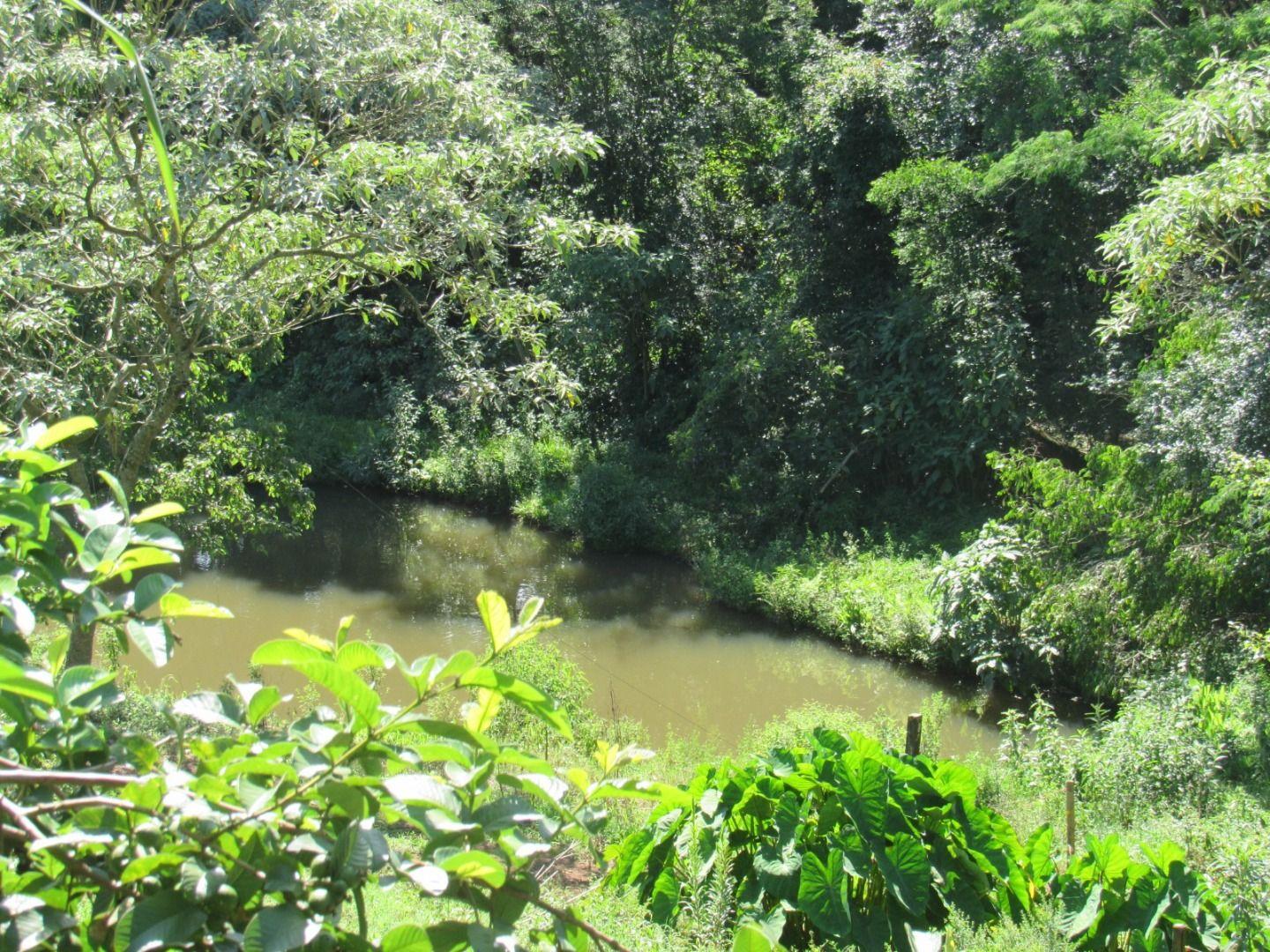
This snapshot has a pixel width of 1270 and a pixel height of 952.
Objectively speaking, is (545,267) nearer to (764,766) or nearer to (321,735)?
(764,766)

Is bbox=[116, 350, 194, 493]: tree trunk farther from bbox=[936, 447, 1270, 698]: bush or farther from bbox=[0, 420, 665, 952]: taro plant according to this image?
bbox=[936, 447, 1270, 698]: bush

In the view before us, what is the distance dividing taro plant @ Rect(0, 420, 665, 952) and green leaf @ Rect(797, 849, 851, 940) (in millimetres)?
2404

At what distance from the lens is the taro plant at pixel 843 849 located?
3.49 metres

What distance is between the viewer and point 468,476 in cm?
1555

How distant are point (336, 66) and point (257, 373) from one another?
13858mm

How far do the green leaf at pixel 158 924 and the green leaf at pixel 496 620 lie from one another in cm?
37

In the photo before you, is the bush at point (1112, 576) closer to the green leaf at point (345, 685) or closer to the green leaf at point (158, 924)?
the green leaf at point (345, 685)

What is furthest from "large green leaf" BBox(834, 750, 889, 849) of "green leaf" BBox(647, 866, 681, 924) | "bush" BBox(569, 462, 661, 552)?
"bush" BBox(569, 462, 661, 552)

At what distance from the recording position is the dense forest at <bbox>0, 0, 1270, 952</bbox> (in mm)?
1175

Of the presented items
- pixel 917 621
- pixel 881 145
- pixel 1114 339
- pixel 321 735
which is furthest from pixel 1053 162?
pixel 321 735

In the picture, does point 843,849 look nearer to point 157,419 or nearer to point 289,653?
point 289,653

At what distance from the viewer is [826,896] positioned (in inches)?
136

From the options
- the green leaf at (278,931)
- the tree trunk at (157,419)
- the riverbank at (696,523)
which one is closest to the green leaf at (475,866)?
the green leaf at (278,931)

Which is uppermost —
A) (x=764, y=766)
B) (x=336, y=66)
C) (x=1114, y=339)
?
(x=336, y=66)
